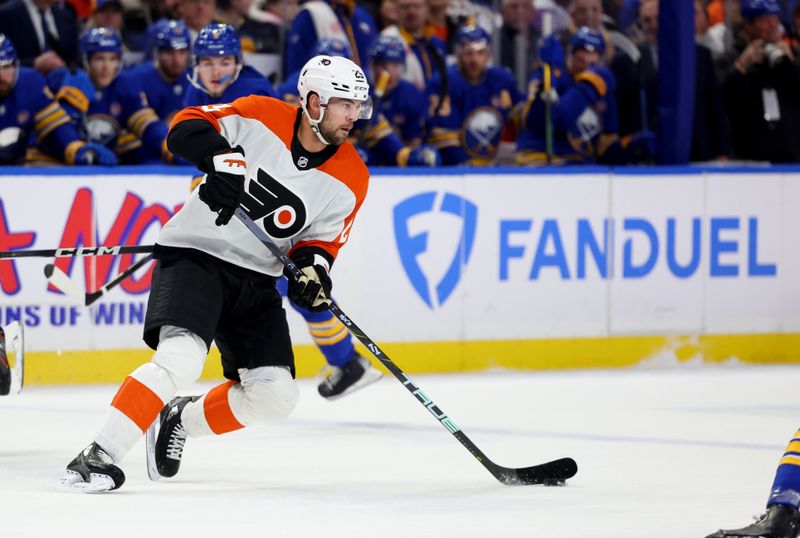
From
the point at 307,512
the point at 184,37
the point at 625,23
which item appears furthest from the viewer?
the point at 625,23

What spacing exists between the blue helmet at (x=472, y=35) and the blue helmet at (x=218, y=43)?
185 centimetres

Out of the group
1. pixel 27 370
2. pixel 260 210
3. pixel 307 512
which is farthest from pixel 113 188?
pixel 307 512

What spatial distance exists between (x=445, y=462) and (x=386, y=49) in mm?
2840

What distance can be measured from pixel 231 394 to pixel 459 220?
2.74m

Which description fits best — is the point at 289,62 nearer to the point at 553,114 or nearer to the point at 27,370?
the point at 553,114

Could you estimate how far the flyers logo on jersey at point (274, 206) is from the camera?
14.2 ft

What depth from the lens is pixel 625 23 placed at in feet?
26.9

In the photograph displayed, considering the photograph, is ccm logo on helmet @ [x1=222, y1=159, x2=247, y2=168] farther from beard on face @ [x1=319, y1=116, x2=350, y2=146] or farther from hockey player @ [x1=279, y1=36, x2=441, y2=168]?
hockey player @ [x1=279, y1=36, x2=441, y2=168]

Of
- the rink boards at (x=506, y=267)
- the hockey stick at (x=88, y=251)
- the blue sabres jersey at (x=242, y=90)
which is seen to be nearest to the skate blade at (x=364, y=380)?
the rink boards at (x=506, y=267)

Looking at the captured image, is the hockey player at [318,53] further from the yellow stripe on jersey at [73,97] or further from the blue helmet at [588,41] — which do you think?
the blue helmet at [588,41]

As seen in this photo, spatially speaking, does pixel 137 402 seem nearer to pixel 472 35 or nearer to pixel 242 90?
pixel 242 90

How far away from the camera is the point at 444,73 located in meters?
7.54

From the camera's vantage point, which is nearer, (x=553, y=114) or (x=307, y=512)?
(x=307, y=512)

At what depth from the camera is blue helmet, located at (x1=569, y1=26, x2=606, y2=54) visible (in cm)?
763
